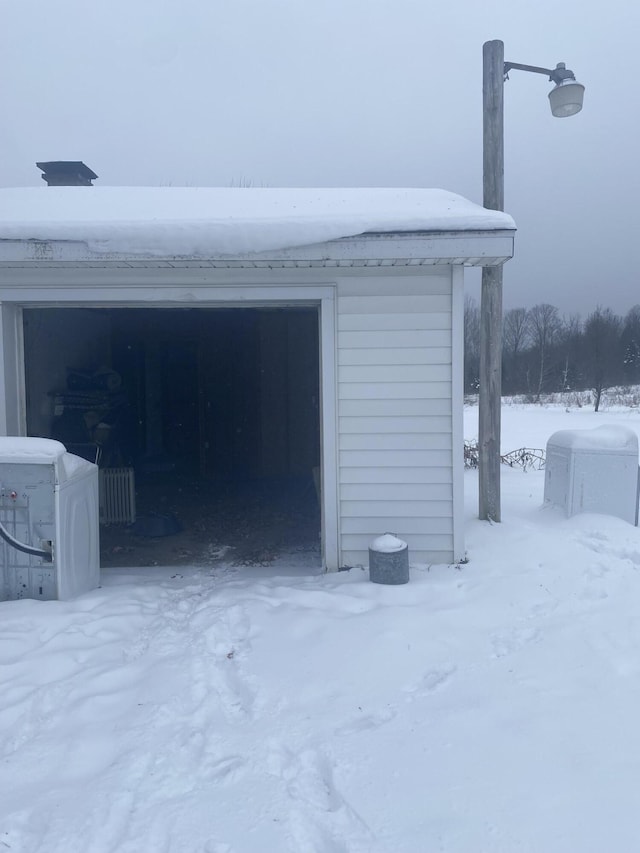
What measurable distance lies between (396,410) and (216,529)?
10.7ft

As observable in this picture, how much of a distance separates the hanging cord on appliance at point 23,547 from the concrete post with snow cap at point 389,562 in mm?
2237

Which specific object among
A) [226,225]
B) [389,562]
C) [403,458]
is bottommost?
[389,562]

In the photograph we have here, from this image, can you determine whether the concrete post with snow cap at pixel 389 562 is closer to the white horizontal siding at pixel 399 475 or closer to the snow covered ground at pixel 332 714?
the snow covered ground at pixel 332 714

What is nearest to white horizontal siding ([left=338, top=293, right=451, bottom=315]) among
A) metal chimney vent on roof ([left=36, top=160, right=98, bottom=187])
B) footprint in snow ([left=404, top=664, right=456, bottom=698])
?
footprint in snow ([left=404, top=664, right=456, bottom=698])

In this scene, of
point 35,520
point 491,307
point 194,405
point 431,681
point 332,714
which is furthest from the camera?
point 194,405

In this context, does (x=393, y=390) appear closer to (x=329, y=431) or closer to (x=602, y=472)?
(x=329, y=431)

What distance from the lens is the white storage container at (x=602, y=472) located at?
600 cm

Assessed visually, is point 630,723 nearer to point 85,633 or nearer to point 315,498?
point 85,633

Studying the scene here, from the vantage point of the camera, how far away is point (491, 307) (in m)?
6.30

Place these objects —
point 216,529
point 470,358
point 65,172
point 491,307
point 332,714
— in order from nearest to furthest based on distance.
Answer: point 332,714 → point 491,307 → point 216,529 → point 65,172 → point 470,358

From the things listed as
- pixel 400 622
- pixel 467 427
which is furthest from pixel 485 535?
pixel 467 427

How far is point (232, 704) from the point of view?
128 inches

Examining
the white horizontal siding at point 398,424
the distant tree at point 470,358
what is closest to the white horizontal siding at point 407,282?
the white horizontal siding at point 398,424

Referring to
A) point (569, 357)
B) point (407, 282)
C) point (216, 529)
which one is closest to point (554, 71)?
point (407, 282)
